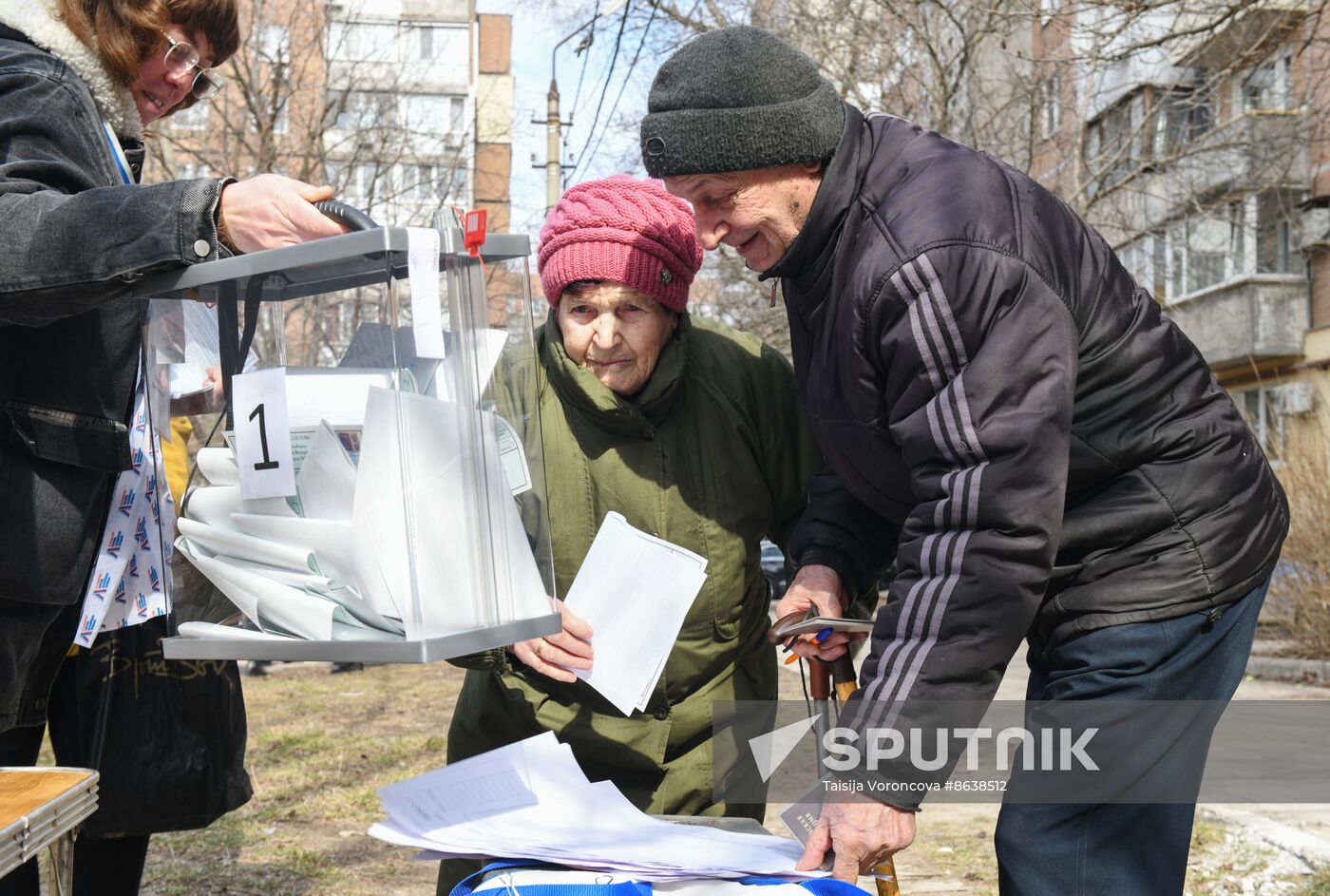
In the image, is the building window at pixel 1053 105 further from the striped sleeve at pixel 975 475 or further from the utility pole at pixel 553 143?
the striped sleeve at pixel 975 475

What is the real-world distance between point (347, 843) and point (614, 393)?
2.73m

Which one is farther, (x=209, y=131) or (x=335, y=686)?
(x=209, y=131)

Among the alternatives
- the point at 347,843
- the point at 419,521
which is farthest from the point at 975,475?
the point at 347,843

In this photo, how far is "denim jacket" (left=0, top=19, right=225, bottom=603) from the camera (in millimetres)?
1612

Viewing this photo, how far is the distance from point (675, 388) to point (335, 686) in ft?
23.6

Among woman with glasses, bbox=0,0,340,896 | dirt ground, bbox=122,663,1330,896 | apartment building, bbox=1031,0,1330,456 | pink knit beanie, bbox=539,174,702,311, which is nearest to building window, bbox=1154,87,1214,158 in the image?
apartment building, bbox=1031,0,1330,456

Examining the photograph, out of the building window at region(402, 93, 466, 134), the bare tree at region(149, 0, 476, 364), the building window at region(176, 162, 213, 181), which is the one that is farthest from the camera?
the building window at region(402, 93, 466, 134)

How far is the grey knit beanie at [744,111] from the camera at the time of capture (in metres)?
A: 1.93

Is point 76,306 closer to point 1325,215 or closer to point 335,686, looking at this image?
point 335,686

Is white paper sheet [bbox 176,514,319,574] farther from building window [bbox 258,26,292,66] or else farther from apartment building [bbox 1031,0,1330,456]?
building window [bbox 258,26,292,66]

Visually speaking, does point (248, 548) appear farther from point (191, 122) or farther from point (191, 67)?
point (191, 122)

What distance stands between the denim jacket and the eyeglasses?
10cm

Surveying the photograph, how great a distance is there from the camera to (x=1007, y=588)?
163 centimetres

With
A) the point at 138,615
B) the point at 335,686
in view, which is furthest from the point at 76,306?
the point at 335,686
